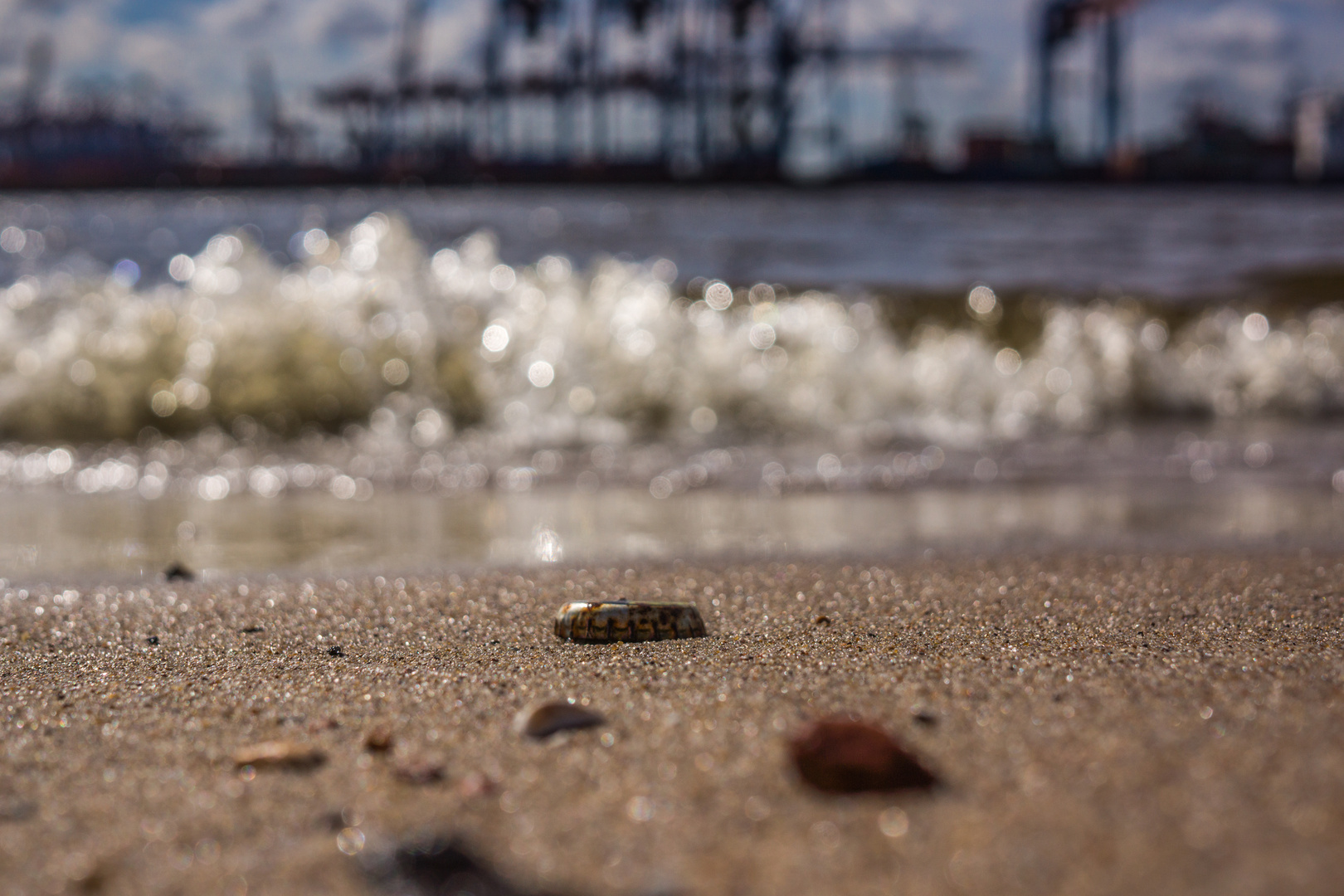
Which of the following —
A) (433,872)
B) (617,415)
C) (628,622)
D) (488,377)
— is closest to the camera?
(433,872)

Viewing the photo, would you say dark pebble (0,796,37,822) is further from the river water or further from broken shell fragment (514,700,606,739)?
the river water

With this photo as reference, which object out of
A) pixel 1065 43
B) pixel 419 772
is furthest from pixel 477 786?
pixel 1065 43

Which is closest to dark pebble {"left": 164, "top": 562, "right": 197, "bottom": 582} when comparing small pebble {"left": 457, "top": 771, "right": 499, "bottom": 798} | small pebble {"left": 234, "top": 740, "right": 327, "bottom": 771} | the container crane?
small pebble {"left": 234, "top": 740, "right": 327, "bottom": 771}

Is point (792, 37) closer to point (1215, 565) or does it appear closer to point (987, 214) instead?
point (987, 214)

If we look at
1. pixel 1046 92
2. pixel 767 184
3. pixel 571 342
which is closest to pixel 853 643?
pixel 571 342

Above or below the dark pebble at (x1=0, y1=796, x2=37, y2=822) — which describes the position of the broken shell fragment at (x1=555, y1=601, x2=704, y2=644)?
below

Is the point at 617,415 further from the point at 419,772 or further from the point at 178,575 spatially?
the point at 419,772
